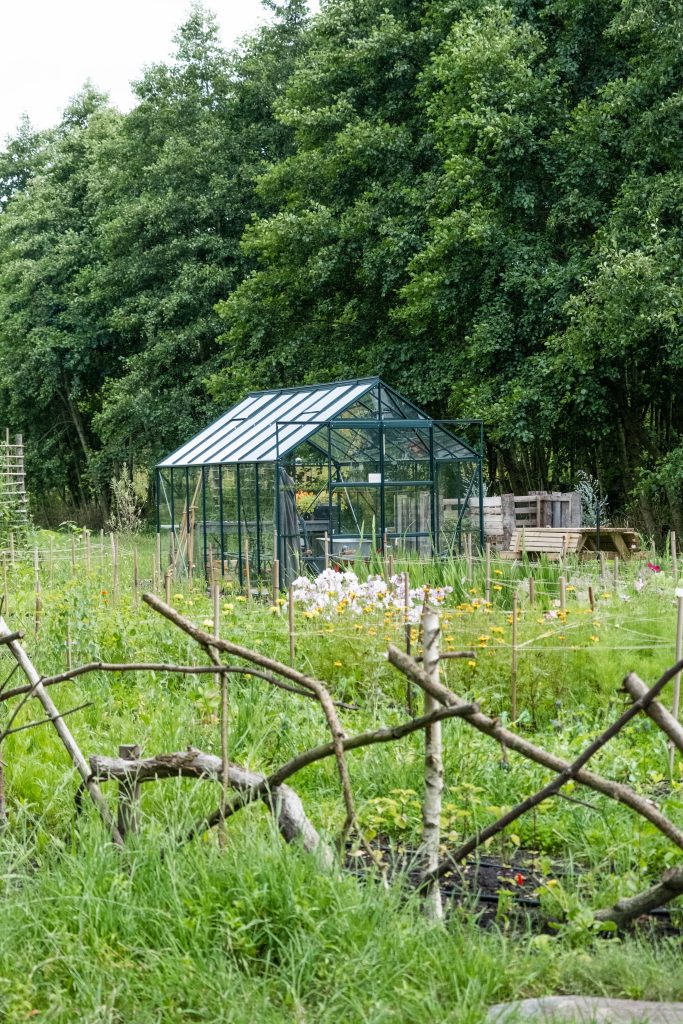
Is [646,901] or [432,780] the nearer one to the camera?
[646,901]

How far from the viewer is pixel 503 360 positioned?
23.3m

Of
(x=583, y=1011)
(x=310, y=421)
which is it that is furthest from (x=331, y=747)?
(x=310, y=421)

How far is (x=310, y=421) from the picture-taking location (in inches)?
671

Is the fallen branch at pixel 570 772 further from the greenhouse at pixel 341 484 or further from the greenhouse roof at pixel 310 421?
the greenhouse roof at pixel 310 421

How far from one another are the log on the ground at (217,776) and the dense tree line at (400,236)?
15.7m

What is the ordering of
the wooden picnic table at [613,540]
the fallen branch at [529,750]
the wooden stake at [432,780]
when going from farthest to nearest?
the wooden picnic table at [613,540], the wooden stake at [432,780], the fallen branch at [529,750]

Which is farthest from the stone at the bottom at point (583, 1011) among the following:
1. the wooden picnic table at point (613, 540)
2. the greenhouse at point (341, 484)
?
the wooden picnic table at point (613, 540)

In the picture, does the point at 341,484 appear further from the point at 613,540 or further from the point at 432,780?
the point at 432,780

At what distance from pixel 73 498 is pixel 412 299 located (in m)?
21.1

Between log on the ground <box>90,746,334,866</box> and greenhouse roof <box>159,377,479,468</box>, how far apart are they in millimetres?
12594

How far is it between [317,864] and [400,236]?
2179 centimetres

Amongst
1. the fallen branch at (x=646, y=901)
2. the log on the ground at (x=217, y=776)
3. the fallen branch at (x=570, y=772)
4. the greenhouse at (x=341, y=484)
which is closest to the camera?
the fallen branch at (x=570, y=772)

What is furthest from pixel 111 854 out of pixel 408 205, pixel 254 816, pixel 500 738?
pixel 408 205

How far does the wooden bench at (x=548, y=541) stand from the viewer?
1875cm
